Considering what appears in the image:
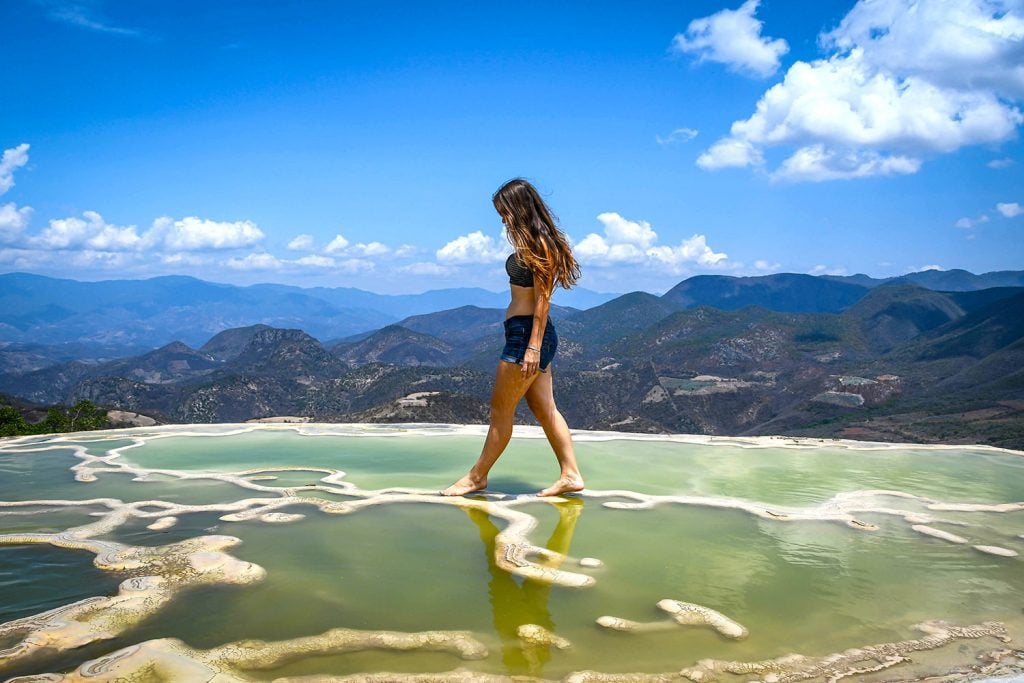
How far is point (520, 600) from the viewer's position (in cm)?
358

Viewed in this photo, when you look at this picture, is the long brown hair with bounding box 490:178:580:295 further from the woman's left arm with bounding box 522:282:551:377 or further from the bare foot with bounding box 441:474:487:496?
the bare foot with bounding box 441:474:487:496

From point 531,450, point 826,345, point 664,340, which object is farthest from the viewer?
point 664,340

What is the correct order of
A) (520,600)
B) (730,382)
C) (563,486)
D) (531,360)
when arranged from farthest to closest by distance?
1. (730,382)
2. (563,486)
3. (531,360)
4. (520,600)

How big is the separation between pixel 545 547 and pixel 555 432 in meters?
1.54

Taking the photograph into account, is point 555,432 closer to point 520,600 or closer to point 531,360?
point 531,360

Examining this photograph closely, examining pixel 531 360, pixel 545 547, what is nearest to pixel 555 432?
pixel 531 360

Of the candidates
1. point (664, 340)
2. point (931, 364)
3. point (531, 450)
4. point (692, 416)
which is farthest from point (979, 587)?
point (664, 340)

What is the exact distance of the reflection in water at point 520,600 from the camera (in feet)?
9.68

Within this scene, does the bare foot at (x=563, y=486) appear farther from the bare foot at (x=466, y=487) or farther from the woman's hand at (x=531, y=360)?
the woman's hand at (x=531, y=360)

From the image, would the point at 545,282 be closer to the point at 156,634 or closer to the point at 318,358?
the point at 156,634

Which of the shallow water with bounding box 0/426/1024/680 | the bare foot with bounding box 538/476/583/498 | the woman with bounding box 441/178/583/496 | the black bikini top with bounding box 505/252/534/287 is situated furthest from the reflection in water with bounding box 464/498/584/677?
the black bikini top with bounding box 505/252/534/287

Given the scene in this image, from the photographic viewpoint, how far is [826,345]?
319 feet

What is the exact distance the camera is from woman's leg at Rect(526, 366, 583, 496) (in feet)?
19.1

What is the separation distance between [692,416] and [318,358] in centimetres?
5367
